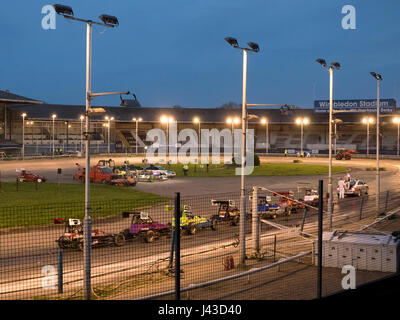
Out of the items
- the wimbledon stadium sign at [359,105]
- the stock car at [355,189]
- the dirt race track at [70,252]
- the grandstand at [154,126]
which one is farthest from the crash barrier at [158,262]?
the wimbledon stadium sign at [359,105]

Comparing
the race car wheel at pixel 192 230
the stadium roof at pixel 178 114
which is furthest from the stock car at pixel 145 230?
the stadium roof at pixel 178 114

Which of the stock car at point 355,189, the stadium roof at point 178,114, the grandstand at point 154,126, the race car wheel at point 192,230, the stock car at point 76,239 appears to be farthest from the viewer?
the stadium roof at point 178,114

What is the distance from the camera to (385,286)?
8781 mm

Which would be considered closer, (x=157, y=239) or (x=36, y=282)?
(x=36, y=282)

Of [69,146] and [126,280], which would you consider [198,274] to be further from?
[69,146]

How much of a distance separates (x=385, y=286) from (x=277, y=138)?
336ft

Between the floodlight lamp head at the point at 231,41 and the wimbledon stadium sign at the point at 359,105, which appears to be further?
the wimbledon stadium sign at the point at 359,105

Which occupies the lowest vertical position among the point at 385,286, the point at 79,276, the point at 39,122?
the point at 79,276

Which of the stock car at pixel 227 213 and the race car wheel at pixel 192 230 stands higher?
the stock car at pixel 227 213

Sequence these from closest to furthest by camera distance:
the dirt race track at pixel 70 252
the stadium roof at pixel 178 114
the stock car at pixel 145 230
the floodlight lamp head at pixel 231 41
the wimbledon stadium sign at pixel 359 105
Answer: the dirt race track at pixel 70 252, the floodlight lamp head at pixel 231 41, the stock car at pixel 145 230, the wimbledon stadium sign at pixel 359 105, the stadium roof at pixel 178 114

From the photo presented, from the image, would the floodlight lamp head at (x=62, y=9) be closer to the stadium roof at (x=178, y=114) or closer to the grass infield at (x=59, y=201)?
the grass infield at (x=59, y=201)

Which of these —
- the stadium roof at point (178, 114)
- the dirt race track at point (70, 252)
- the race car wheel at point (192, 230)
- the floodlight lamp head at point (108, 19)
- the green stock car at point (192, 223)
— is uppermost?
the stadium roof at point (178, 114)

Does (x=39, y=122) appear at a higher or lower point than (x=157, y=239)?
higher
